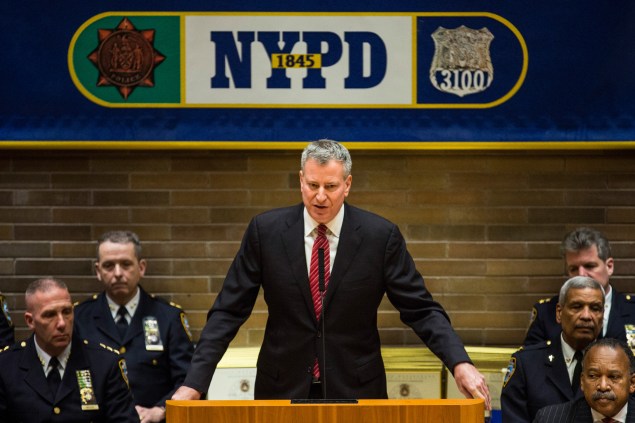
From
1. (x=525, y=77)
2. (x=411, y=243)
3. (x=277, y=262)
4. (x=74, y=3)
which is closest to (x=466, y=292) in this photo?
(x=411, y=243)

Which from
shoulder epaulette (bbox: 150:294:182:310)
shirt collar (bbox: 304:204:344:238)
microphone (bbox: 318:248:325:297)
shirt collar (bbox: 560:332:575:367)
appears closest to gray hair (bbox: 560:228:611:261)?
shirt collar (bbox: 560:332:575:367)

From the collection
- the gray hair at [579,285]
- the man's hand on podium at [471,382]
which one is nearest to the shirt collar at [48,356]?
the man's hand on podium at [471,382]

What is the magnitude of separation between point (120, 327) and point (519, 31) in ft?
8.65

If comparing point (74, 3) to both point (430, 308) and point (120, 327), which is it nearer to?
point (120, 327)

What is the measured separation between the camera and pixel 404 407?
2.68 meters

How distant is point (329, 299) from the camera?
3.46 metres

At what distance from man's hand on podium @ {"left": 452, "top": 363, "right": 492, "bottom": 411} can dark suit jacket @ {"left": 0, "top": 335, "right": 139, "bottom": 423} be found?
1675 mm

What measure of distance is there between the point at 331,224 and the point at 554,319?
76.8 inches

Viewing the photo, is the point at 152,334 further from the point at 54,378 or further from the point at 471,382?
the point at 471,382

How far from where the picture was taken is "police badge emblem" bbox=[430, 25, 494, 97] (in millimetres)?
5309

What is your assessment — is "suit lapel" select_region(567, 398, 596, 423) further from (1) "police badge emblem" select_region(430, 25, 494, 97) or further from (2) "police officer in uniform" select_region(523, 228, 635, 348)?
(1) "police badge emblem" select_region(430, 25, 494, 97)

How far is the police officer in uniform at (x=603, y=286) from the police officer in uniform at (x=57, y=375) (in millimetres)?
2105

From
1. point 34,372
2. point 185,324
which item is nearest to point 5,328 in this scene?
point 185,324

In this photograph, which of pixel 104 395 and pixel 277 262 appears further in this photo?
pixel 104 395
